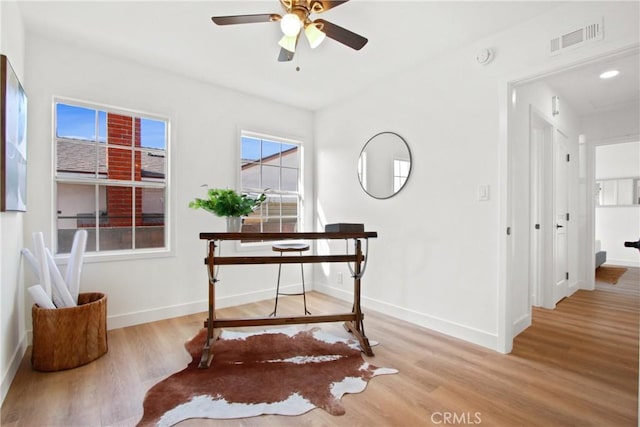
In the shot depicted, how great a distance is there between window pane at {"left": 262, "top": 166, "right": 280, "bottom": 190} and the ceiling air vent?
9.98 feet

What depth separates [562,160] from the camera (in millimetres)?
3988

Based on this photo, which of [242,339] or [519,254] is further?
[519,254]

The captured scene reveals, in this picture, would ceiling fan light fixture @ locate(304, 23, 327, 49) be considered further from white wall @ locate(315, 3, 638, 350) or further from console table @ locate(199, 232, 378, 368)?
white wall @ locate(315, 3, 638, 350)

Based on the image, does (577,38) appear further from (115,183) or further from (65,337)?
(65,337)

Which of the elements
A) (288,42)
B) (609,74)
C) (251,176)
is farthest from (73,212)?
(609,74)

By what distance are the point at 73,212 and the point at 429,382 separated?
129 inches

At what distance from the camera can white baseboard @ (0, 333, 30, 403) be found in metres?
1.80

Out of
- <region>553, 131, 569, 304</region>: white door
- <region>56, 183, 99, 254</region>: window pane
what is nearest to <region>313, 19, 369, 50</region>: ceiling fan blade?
<region>56, 183, 99, 254</region>: window pane

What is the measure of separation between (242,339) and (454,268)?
2.00 m

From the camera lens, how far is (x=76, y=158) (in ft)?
9.25

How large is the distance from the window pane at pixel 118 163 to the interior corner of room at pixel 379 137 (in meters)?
0.26

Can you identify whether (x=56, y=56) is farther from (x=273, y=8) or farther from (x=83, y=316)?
(x=83, y=316)

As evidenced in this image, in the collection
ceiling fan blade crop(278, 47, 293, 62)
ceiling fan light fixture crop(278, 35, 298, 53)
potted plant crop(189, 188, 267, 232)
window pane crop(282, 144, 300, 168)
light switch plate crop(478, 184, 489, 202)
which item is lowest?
potted plant crop(189, 188, 267, 232)

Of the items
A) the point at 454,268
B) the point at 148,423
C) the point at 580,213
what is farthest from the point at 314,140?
the point at 580,213
